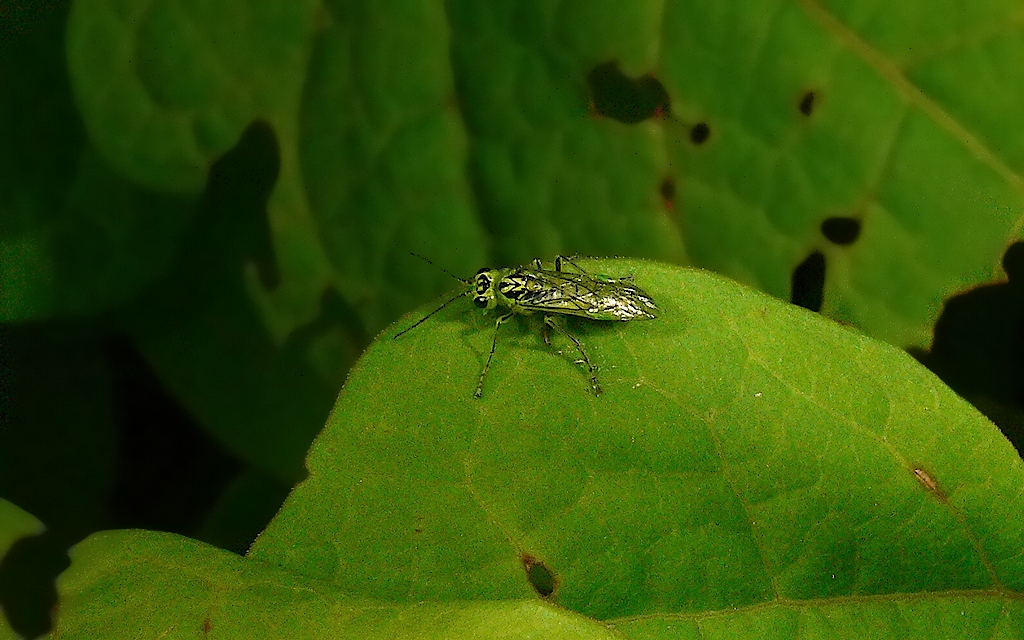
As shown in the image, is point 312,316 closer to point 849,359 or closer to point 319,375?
point 319,375

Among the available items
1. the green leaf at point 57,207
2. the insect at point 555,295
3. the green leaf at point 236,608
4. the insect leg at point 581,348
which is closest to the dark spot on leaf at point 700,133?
the insect at point 555,295

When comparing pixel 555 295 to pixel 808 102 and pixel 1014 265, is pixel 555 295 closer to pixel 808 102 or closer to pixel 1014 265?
pixel 808 102

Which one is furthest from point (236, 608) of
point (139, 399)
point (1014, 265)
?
point (1014, 265)

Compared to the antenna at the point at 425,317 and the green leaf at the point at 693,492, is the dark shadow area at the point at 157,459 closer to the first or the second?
the antenna at the point at 425,317

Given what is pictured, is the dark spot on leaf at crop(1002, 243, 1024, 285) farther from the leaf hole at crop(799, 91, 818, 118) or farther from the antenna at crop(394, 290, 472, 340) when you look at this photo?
the antenna at crop(394, 290, 472, 340)

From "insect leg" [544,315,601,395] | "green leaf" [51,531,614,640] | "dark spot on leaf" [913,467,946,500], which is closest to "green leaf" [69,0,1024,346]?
"insect leg" [544,315,601,395]

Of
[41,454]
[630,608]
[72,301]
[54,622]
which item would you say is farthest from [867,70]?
[41,454]
